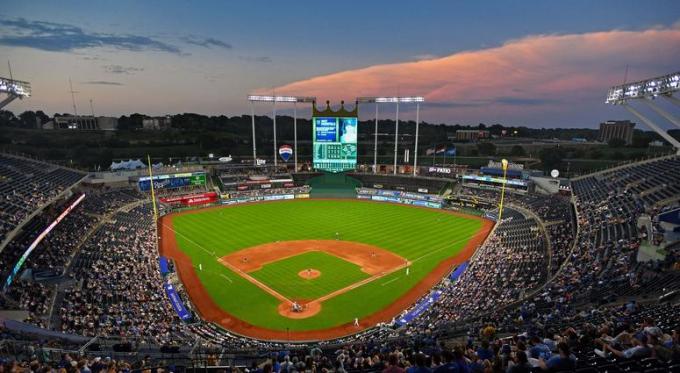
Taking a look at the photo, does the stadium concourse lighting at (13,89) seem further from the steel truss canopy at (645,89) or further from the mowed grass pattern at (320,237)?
the steel truss canopy at (645,89)

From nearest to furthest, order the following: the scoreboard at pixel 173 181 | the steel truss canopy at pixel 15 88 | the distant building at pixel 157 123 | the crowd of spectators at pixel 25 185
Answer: the crowd of spectators at pixel 25 185, the steel truss canopy at pixel 15 88, the scoreboard at pixel 173 181, the distant building at pixel 157 123

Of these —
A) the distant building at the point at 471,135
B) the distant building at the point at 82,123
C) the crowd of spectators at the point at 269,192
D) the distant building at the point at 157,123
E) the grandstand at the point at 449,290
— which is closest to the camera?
the grandstand at the point at 449,290

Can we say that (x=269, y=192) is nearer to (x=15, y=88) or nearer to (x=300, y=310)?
(x=15, y=88)

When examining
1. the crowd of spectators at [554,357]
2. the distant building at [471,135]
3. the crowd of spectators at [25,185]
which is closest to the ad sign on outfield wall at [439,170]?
the crowd of spectators at [25,185]

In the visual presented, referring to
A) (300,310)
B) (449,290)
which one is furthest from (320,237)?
(449,290)

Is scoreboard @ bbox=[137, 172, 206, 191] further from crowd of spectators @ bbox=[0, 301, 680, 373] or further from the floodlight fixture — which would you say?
crowd of spectators @ bbox=[0, 301, 680, 373]

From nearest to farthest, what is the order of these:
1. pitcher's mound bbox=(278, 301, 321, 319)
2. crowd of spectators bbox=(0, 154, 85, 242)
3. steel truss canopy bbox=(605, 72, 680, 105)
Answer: pitcher's mound bbox=(278, 301, 321, 319) → steel truss canopy bbox=(605, 72, 680, 105) → crowd of spectators bbox=(0, 154, 85, 242)

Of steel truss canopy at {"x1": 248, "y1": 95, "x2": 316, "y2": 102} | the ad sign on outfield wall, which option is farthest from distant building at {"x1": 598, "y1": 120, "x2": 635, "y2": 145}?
steel truss canopy at {"x1": 248, "y1": 95, "x2": 316, "y2": 102}
